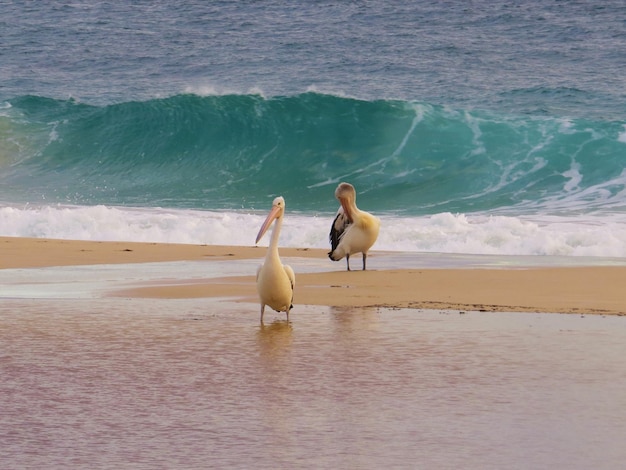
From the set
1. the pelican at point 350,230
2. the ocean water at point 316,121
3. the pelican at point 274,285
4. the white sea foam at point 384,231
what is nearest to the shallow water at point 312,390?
the pelican at point 274,285

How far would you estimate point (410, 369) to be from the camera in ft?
23.6

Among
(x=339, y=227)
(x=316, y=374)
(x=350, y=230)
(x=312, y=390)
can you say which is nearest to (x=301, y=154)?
(x=339, y=227)

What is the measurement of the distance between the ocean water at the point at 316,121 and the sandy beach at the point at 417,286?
3813 mm

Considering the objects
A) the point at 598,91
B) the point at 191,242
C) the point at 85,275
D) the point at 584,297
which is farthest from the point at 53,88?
the point at 584,297

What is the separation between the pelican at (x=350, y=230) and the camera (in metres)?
13.5

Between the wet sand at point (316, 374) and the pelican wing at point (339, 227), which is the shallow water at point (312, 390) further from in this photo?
the pelican wing at point (339, 227)

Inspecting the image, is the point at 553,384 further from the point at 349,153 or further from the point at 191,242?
the point at 349,153

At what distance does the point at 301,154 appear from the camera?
32844 millimetres

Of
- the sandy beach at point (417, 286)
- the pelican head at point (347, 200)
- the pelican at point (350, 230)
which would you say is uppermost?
the pelican head at point (347, 200)

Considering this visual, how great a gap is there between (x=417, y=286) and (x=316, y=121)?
22.6 m

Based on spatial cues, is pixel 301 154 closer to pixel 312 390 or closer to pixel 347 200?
pixel 347 200

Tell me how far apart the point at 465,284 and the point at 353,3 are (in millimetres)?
33030

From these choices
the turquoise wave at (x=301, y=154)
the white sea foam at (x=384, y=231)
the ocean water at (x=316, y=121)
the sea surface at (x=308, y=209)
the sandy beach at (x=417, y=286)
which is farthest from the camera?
the turquoise wave at (x=301, y=154)

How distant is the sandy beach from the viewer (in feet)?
34.6
